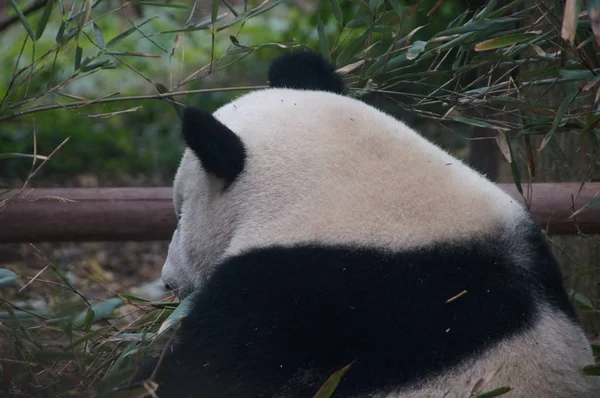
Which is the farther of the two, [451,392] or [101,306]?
[101,306]

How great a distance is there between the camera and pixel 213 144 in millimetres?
1923

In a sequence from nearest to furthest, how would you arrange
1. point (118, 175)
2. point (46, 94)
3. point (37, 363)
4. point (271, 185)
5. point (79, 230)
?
point (271, 185)
point (37, 363)
point (46, 94)
point (79, 230)
point (118, 175)

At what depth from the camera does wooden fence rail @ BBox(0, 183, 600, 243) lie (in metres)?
3.03

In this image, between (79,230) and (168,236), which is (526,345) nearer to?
(168,236)

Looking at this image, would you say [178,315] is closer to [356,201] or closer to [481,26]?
[356,201]

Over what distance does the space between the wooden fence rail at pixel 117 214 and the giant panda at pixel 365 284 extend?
1.18 m

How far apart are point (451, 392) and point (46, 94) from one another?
4.84ft

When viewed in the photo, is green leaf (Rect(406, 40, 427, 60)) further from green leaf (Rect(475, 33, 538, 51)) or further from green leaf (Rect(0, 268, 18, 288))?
green leaf (Rect(0, 268, 18, 288))

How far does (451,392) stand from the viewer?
1.68 m

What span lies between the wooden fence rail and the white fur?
0.97 meters

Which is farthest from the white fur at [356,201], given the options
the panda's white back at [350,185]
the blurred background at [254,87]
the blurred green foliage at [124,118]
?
the blurred green foliage at [124,118]

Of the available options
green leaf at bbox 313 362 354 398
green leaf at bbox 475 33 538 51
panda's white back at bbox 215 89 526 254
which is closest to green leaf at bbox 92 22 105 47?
panda's white back at bbox 215 89 526 254

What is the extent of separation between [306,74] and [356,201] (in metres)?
0.57

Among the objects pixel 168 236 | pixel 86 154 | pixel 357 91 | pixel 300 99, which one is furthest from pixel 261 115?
pixel 86 154
